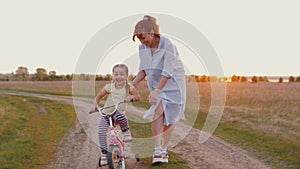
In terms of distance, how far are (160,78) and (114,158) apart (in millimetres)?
1436

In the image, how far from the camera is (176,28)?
19.6 feet

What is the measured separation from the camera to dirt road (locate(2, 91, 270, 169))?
7137 mm

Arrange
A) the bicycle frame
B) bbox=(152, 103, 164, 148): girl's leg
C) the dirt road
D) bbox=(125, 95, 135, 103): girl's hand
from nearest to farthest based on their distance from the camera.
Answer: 1. bbox=(125, 95, 135, 103): girl's hand
2. the bicycle frame
3. bbox=(152, 103, 164, 148): girl's leg
4. the dirt road

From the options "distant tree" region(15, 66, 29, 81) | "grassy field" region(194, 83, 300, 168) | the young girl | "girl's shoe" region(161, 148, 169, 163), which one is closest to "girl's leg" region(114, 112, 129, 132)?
the young girl

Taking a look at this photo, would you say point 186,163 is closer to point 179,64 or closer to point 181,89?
point 181,89

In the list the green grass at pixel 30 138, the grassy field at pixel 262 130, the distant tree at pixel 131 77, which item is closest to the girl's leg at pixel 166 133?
the grassy field at pixel 262 130

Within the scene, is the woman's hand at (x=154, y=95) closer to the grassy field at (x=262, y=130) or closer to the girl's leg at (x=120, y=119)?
the girl's leg at (x=120, y=119)

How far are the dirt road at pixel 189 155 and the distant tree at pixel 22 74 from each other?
3612 inches

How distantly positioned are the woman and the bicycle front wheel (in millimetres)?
689

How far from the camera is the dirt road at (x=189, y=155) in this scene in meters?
7.14

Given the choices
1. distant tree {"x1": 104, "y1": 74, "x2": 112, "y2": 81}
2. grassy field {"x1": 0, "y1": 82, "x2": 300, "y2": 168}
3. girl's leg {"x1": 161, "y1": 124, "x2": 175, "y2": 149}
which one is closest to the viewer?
distant tree {"x1": 104, "y1": 74, "x2": 112, "y2": 81}

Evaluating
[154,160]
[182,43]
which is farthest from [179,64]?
[154,160]

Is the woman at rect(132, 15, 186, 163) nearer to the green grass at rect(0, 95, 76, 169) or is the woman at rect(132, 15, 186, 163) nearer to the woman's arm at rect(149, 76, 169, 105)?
the woman's arm at rect(149, 76, 169, 105)

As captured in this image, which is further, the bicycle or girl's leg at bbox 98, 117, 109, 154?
girl's leg at bbox 98, 117, 109, 154
